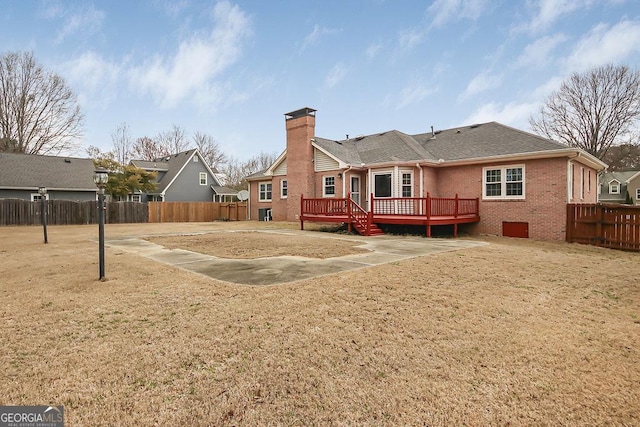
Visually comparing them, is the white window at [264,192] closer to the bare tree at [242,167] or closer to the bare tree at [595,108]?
the bare tree at [242,167]

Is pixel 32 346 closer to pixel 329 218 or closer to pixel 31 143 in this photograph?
pixel 329 218

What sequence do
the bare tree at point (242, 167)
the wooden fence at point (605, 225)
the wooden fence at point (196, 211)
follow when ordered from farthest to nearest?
the bare tree at point (242, 167) → the wooden fence at point (196, 211) → the wooden fence at point (605, 225)

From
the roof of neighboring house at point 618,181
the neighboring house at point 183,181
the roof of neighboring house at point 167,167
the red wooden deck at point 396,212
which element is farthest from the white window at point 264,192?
the roof of neighboring house at point 618,181

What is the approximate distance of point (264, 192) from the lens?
25312 millimetres

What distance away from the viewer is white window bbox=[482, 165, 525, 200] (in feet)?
45.5

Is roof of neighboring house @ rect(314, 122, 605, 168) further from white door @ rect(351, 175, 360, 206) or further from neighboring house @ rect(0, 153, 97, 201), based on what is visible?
neighboring house @ rect(0, 153, 97, 201)

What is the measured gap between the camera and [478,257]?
8.12 metres

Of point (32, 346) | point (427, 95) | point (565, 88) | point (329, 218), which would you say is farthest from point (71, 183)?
point (565, 88)

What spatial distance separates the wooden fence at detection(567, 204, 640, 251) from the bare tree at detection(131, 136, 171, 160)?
152 ft

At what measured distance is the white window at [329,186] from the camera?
18.6 m

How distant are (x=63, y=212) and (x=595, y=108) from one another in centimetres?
4118

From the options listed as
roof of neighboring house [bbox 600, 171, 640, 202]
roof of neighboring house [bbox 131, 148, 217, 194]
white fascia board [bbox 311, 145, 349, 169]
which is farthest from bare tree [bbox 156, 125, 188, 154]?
roof of neighboring house [bbox 600, 171, 640, 202]

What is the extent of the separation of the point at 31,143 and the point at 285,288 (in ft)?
122

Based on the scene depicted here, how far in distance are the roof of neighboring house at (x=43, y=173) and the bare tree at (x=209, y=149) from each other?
67.4 feet
